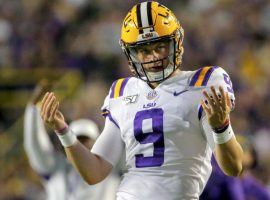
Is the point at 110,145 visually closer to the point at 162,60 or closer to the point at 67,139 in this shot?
the point at 67,139

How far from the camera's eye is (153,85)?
370 centimetres

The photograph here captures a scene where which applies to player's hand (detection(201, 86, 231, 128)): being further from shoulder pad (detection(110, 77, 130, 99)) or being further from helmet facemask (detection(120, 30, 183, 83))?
shoulder pad (detection(110, 77, 130, 99))

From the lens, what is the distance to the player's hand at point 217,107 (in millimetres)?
3191

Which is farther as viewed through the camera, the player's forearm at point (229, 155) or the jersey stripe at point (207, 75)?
the jersey stripe at point (207, 75)

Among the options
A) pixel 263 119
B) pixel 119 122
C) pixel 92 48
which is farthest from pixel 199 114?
pixel 92 48

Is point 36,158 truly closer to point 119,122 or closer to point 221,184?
point 221,184

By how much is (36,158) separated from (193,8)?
533cm

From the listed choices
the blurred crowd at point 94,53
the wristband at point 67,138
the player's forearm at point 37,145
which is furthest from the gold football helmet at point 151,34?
the blurred crowd at point 94,53

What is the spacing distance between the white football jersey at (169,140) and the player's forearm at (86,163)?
0.38 feet

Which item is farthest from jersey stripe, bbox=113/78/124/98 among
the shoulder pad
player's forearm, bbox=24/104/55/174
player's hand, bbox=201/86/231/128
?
Answer: player's forearm, bbox=24/104/55/174

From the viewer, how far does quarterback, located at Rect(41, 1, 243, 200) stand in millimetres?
3498

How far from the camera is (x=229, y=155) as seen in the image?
3281mm

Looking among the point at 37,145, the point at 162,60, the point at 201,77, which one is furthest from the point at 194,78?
the point at 37,145

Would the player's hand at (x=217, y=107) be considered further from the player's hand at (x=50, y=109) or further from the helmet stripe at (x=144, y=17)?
the player's hand at (x=50, y=109)
